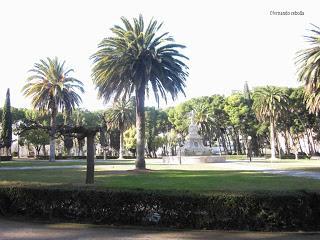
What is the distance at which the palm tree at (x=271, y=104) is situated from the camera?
71.7 metres

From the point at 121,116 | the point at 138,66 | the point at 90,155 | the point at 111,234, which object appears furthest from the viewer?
the point at 121,116

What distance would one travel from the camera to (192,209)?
10.3 m

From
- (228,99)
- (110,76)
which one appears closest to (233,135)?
(228,99)

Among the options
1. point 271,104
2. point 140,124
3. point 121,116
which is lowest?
point 140,124

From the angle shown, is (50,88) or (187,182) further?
(50,88)

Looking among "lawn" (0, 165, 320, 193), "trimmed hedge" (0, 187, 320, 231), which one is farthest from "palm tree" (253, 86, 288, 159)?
"trimmed hedge" (0, 187, 320, 231)

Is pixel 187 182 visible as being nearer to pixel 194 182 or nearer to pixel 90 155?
pixel 194 182

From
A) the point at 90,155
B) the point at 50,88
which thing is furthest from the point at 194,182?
the point at 50,88

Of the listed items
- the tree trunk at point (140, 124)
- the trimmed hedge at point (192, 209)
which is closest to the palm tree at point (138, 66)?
the tree trunk at point (140, 124)

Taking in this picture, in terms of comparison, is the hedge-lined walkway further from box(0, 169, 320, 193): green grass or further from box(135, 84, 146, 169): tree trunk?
box(135, 84, 146, 169): tree trunk

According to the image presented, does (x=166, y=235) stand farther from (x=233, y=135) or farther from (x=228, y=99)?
(x=233, y=135)

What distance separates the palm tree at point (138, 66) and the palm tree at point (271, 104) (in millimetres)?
38807

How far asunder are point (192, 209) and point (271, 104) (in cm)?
6404

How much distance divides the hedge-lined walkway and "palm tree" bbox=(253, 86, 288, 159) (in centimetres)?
6325
